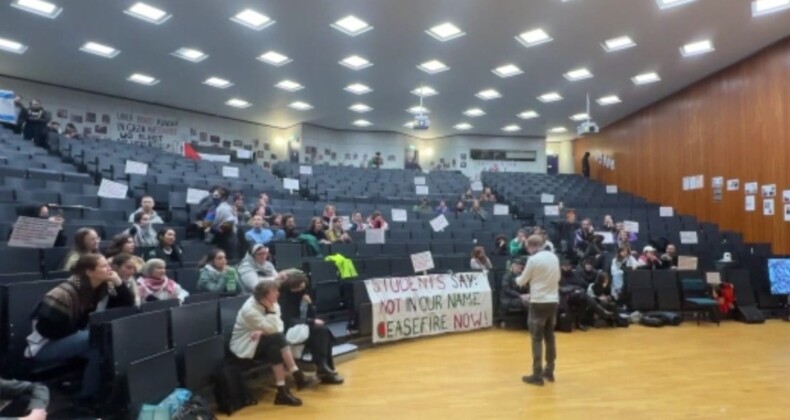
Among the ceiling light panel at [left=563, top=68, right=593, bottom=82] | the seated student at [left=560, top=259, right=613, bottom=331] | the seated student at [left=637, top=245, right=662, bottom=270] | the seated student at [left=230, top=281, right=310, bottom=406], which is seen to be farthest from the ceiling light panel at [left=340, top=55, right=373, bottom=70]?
the seated student at [left=230, top=281, right=310, bottom=406]

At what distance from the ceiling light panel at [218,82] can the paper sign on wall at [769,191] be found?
13.8 meters

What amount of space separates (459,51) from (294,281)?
862cm

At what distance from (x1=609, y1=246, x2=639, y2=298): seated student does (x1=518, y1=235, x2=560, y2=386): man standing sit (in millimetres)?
4636

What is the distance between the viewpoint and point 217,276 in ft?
17.2

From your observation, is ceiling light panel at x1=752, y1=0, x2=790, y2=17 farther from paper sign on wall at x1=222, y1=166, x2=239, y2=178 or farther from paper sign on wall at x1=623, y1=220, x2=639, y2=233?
paper sign on wall at x1=222, y1=166, x2=239, y2=178

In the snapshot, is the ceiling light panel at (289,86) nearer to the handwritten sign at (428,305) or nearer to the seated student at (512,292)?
the handwritten sign at (428,305)

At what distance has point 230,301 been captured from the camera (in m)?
4.66

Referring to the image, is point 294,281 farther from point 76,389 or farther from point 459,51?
point 459,51

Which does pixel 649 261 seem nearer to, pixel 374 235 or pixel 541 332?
pixel 374 235

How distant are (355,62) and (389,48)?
4.72 feet

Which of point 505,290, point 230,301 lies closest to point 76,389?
point 230,301

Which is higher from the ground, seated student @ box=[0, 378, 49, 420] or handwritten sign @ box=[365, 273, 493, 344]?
seated student @ box=[0, 378, 49, 420]

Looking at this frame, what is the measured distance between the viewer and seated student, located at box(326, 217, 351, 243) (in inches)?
332

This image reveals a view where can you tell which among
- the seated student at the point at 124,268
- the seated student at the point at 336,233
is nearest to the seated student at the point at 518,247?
the seated student at the point at 336,233
